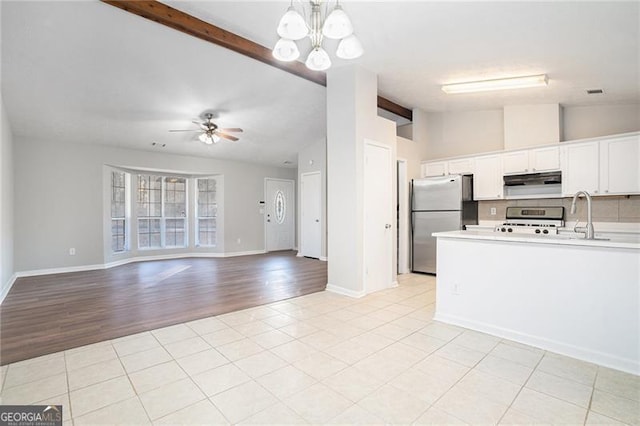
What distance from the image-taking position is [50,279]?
506cm

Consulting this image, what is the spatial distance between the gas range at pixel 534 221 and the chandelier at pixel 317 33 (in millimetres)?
3665

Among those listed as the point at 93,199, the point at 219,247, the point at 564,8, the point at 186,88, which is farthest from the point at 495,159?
the point at 93,199

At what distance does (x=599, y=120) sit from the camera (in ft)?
14.7

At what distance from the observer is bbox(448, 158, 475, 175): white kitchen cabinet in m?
5.29

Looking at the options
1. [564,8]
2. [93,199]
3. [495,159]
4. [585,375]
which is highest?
[564,8]

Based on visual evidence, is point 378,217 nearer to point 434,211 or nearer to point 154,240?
point 434,211

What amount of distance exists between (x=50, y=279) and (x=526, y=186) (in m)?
7.80

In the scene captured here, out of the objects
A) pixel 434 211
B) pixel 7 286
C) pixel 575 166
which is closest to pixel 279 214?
pixel 434 211

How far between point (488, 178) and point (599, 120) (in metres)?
1.61

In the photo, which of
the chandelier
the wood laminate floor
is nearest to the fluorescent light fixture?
the chandelier

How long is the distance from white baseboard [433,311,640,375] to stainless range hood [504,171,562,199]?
2816 millimetres

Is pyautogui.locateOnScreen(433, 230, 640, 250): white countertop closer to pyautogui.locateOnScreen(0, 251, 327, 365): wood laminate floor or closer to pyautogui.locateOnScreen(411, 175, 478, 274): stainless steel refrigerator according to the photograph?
pyautogui.locateOnScreen(411, 175, 478, 274): stainless steel refrigerator

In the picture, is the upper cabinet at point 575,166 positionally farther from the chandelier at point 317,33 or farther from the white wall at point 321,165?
the chandelier at point 317,33

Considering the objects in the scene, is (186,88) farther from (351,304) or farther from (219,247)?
(219,247)
